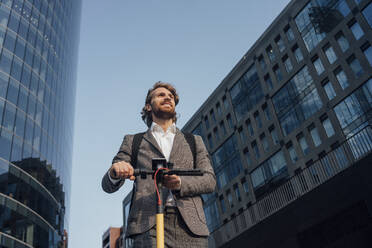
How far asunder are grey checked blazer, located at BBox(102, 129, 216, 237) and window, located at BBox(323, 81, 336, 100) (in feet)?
101

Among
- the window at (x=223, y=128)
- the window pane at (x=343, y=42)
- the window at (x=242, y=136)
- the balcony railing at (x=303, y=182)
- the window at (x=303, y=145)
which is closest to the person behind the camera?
the balcony railing at (x=303, y=182)

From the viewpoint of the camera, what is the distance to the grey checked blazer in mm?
3230

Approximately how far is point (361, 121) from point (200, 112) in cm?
2634

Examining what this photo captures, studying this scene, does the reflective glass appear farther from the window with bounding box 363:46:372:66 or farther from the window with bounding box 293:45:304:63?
the window with bounding box 363:46:372:66

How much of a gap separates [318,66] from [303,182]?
1784 centimetres

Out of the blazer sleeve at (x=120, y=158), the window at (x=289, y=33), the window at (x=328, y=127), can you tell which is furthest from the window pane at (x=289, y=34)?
the blazer sleeve at (x=120, y=158)

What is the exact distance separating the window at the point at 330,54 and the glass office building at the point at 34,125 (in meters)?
31.7

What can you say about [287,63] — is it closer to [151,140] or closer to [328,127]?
[328,127]

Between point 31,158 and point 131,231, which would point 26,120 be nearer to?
point 31,158

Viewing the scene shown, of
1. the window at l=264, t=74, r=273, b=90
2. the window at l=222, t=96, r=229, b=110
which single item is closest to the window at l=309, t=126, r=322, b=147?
the window at l=264, t=74, r=273, b=90

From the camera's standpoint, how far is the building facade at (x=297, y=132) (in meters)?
16.2

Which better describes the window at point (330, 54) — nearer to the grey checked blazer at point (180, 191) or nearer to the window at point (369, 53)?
the window at point (369, 53)

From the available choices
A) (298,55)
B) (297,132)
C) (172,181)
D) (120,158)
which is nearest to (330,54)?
(298,55)

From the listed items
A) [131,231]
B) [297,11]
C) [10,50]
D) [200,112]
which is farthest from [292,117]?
[131,231]
